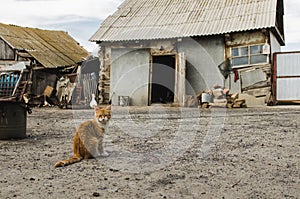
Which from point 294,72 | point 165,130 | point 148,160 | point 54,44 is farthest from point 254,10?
point 54,44

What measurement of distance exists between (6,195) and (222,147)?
10.1 feet

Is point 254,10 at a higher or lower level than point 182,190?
higher

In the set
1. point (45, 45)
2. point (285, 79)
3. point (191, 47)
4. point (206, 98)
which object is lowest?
point (206, 98)

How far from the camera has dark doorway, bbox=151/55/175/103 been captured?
631 inches

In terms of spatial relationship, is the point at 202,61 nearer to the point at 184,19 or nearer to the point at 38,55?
the point at 184,19

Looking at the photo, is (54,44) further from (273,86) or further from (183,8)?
(273,86)

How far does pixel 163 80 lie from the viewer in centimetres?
1691

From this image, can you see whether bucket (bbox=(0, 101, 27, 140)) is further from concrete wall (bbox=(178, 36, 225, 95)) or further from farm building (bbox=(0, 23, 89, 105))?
concrete wall (bbox=(178, 36, 225, 95))

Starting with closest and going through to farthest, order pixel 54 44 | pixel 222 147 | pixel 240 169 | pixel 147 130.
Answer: pixel 240 169
pixel 222 147
pixel 147 130
pixel 54 44

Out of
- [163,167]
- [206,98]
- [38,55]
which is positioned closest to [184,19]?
[206,98]

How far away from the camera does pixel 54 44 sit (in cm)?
2273

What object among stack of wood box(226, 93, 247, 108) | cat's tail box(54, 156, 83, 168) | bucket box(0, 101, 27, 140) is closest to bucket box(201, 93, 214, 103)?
stack of wood box(226, 93, 247, 108)

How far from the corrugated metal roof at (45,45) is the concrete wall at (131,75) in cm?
504

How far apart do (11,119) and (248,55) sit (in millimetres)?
9482
